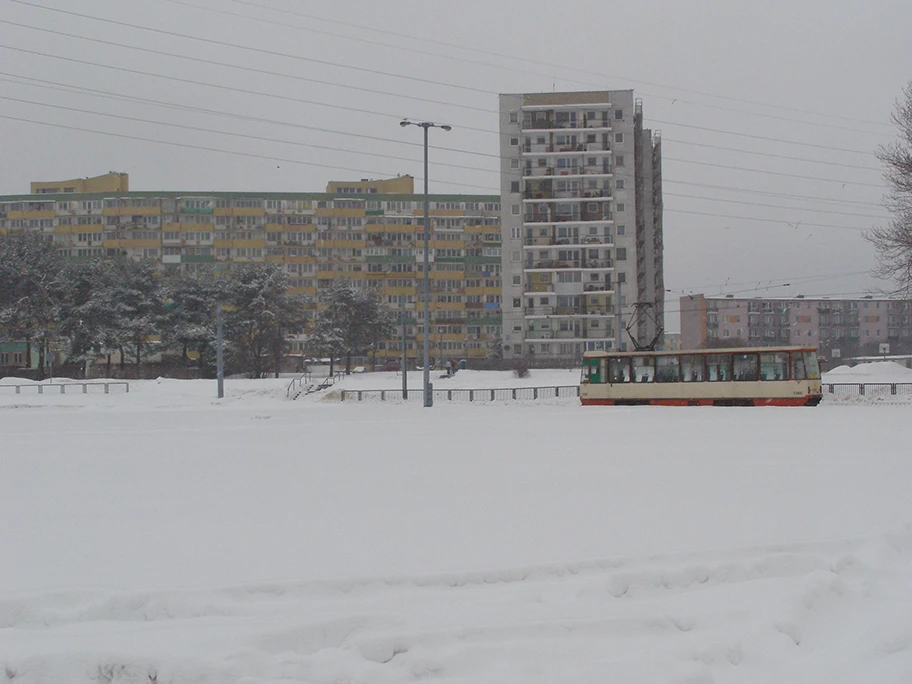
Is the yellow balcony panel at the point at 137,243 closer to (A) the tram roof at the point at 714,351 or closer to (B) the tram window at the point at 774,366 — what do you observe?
(A) the tram roof at the point at 714,351

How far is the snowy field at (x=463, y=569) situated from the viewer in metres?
5.49

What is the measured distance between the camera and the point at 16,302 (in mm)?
69500

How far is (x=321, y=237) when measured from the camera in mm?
97938

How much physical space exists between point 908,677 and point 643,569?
2.21 m

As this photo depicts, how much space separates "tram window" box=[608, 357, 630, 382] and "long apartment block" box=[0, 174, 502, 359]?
56.0 m

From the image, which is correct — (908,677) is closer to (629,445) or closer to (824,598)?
(824,598)

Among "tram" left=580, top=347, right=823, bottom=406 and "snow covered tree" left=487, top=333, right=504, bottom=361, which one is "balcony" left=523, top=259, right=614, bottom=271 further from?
"tram" left=580, top=347, right=823, bottom=406

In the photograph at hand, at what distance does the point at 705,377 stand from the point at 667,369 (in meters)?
1.91

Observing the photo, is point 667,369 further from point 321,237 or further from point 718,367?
point 321,237

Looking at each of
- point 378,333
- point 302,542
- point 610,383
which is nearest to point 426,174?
point 610,383

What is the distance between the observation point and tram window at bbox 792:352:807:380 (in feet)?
111

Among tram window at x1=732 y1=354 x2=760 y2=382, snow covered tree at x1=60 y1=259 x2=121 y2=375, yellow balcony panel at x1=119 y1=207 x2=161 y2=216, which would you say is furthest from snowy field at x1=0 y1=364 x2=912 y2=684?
yellow balcony panel at x1=119 y1=207 x2=161 y2=216

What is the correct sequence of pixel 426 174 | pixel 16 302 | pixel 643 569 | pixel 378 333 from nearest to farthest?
pixel 643 569, pixel 426 174, pixel 16 302, pixel 378 333

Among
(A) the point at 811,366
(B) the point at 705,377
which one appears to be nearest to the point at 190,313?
(B) the point at 705,377
